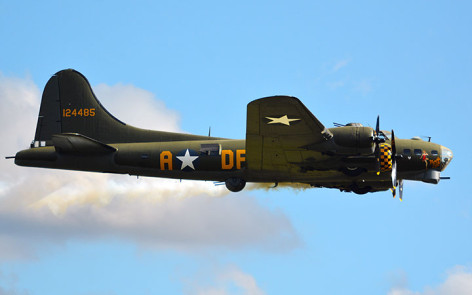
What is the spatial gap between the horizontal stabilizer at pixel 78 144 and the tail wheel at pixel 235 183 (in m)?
5.83

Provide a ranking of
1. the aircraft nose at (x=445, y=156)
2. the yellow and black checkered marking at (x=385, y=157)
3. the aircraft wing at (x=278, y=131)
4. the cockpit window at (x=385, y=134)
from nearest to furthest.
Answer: the aircraft wing at (x=278, y=131)
the yellow and black checkered marking at (x=385, y=157)
the cockpit window at (x=385, y=134)
the aircraft nose at (x=445, y=156)

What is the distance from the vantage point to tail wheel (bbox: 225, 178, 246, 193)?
33.9 meters

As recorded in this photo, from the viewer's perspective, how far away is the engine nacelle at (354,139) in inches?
1223

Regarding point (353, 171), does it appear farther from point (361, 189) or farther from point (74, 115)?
point (74, 115)

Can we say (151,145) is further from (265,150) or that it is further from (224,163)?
(265,150)

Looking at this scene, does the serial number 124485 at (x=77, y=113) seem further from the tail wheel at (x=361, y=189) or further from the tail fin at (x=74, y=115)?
the tail wheel at (x=361, y=189)

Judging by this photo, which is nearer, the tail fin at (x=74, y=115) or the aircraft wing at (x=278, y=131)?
the aircraft wing at (x=278, y=131)

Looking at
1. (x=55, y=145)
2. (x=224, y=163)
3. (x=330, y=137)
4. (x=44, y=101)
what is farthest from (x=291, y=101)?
(x=44, y=101)

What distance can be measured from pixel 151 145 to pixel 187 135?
71.1 inches

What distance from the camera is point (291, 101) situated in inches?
1121

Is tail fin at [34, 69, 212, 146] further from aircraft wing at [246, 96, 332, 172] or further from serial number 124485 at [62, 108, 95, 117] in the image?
aircraft wing at [246, 96, 332, 172]

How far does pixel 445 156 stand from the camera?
3397 cm

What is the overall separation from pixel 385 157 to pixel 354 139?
232 centimetres

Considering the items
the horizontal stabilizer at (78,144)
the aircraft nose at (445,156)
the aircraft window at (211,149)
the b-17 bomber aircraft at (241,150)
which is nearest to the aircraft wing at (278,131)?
the b-17 bomber aircraft at (241,150)
